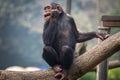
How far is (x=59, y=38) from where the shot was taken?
167 inches

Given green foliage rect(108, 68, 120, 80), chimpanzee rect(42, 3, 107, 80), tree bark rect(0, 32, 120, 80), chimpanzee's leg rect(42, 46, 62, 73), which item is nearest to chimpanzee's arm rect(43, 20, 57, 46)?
chimpanzee rect(42, 3, 107, 80)

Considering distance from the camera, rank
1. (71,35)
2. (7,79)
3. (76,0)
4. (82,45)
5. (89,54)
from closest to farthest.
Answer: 1. (7,79)
2. (89,54)
3. (71,35)
4. (82,45)
5. (76,0)

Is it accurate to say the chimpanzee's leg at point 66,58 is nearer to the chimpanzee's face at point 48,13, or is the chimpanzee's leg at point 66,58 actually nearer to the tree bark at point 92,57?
the tree bark at point 92,57

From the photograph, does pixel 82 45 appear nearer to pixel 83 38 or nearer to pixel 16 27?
pixel 83 38

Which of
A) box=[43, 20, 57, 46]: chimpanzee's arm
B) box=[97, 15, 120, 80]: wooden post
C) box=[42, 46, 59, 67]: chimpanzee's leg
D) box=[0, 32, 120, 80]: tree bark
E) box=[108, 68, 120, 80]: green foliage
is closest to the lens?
box=[0, 32, 120, 80]: tree bark

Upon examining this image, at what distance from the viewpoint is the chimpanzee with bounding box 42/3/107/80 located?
397 centimetres

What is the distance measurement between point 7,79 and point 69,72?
645mm

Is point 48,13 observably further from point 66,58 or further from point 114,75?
point 114,75

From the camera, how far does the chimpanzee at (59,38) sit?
156 inches

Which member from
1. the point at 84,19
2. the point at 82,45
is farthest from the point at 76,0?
the point at 82,45

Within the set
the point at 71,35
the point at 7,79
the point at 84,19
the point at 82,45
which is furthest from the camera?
the point at 84,19

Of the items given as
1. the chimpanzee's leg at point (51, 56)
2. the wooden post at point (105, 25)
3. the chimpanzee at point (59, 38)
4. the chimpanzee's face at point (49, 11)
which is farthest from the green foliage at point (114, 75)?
the chimpanzee's leg at point (51, 56)

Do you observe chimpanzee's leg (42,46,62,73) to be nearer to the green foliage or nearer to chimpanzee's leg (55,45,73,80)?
chimpanzee's leg (55,45,73,80)

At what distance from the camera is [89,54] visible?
12.7 feet
